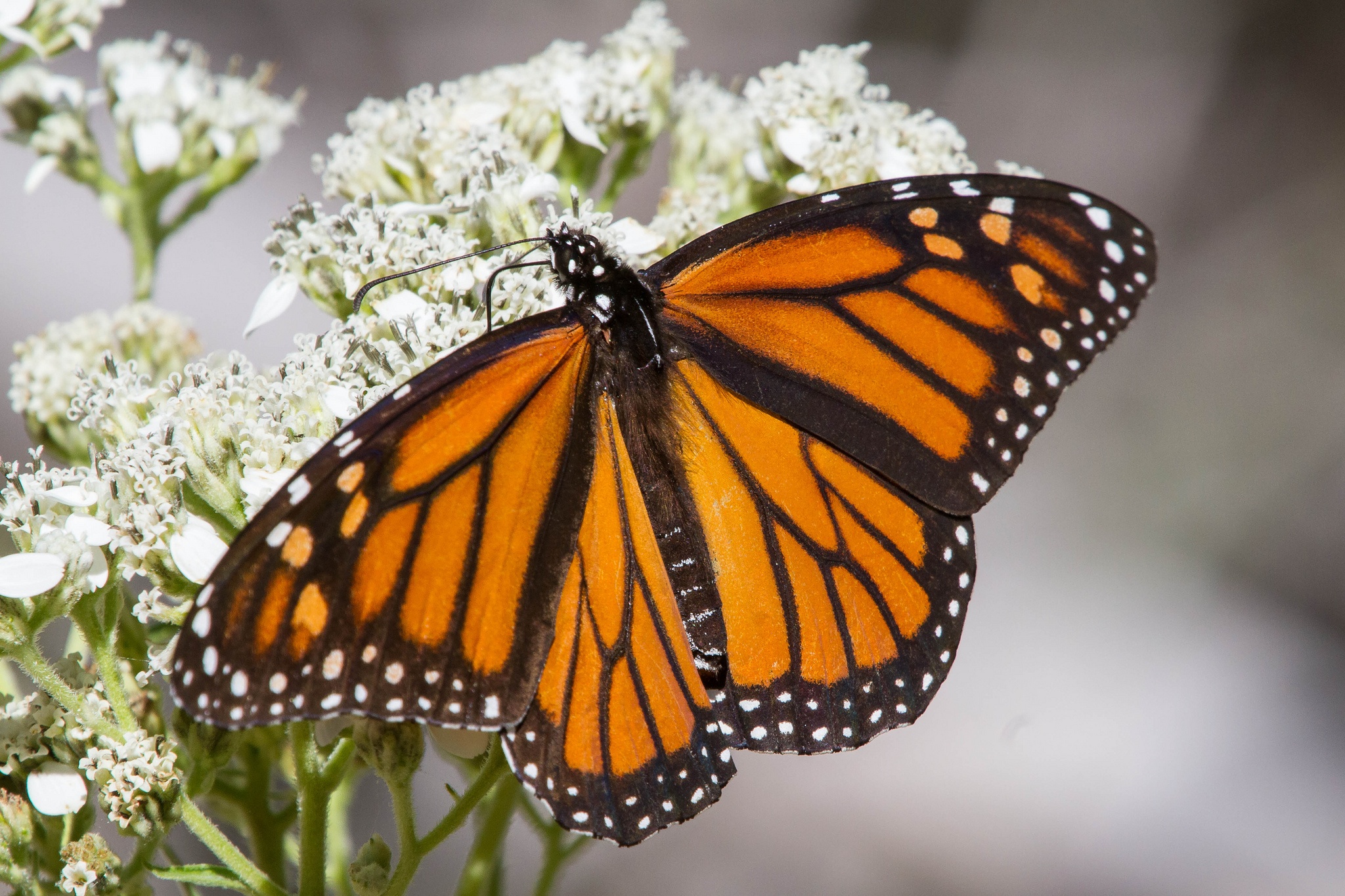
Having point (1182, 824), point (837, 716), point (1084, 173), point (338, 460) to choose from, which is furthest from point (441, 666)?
point (1084, 173)

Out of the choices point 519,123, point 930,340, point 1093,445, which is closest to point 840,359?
point 930,340

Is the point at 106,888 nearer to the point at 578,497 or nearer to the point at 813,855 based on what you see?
the point at 578,497

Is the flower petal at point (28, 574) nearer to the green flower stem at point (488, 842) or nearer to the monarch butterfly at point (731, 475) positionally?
the monarch butterfly at point (731, 475)

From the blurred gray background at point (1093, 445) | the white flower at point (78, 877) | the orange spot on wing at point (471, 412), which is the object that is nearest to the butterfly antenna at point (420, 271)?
the orange spot on wing at point (471, 412)

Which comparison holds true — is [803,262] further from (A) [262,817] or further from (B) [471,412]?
(A) [262,817]

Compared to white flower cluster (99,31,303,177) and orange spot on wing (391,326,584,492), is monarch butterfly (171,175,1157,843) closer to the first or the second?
orange spot on wing (391,326,584,492)
